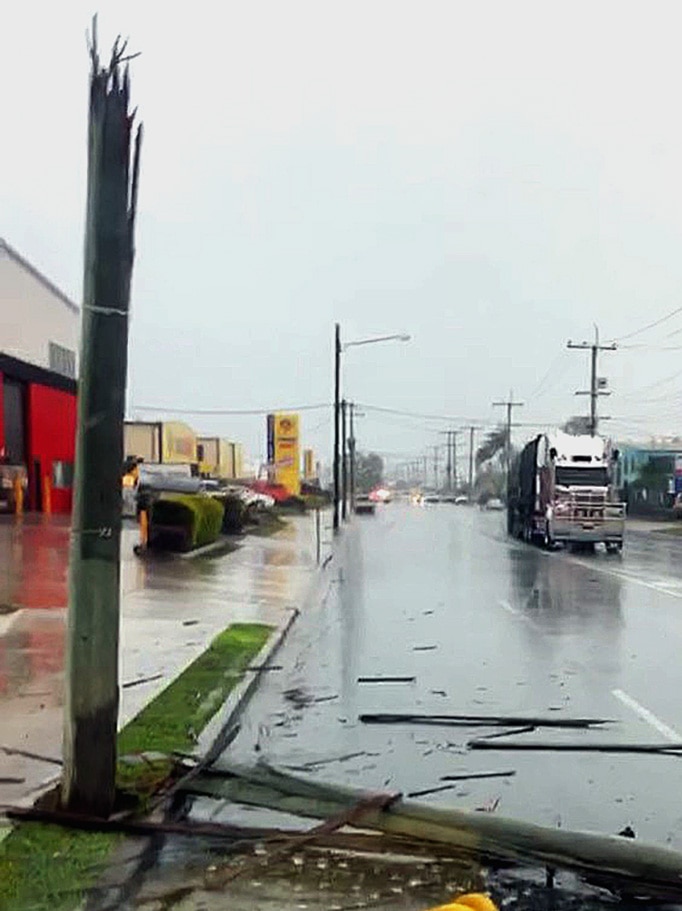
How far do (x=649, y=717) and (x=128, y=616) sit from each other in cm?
870

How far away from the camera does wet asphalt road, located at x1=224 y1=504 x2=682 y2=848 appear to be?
25.8 ft

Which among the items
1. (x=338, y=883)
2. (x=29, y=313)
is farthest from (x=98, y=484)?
(x=29, y=313)

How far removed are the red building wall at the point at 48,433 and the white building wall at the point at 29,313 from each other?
4.24m

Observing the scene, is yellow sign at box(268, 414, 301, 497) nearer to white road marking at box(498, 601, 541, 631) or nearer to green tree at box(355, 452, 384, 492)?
white road marking at box(498, 601, 541, 631)

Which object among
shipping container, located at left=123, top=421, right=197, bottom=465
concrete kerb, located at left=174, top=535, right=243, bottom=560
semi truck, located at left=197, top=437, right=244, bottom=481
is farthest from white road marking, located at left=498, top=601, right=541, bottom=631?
semi truck, located at left=197, top=437, right=244, bottom=481

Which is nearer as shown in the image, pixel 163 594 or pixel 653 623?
pixel 653 623

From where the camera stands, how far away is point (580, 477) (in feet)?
126

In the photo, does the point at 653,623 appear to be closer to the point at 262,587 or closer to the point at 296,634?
the point at 296,634

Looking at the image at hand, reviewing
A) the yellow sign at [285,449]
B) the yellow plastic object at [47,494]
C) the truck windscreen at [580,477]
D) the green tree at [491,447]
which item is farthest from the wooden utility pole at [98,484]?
the green tree at [491,447]

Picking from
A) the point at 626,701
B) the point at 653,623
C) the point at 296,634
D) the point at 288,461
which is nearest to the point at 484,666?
the point at 626,701

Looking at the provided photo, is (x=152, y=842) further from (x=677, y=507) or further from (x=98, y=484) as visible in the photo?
(x=677, y=507)

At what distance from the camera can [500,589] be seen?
22.9m

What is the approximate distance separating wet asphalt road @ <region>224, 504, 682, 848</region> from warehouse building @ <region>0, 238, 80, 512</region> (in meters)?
17.9

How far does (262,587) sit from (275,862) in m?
16.9
